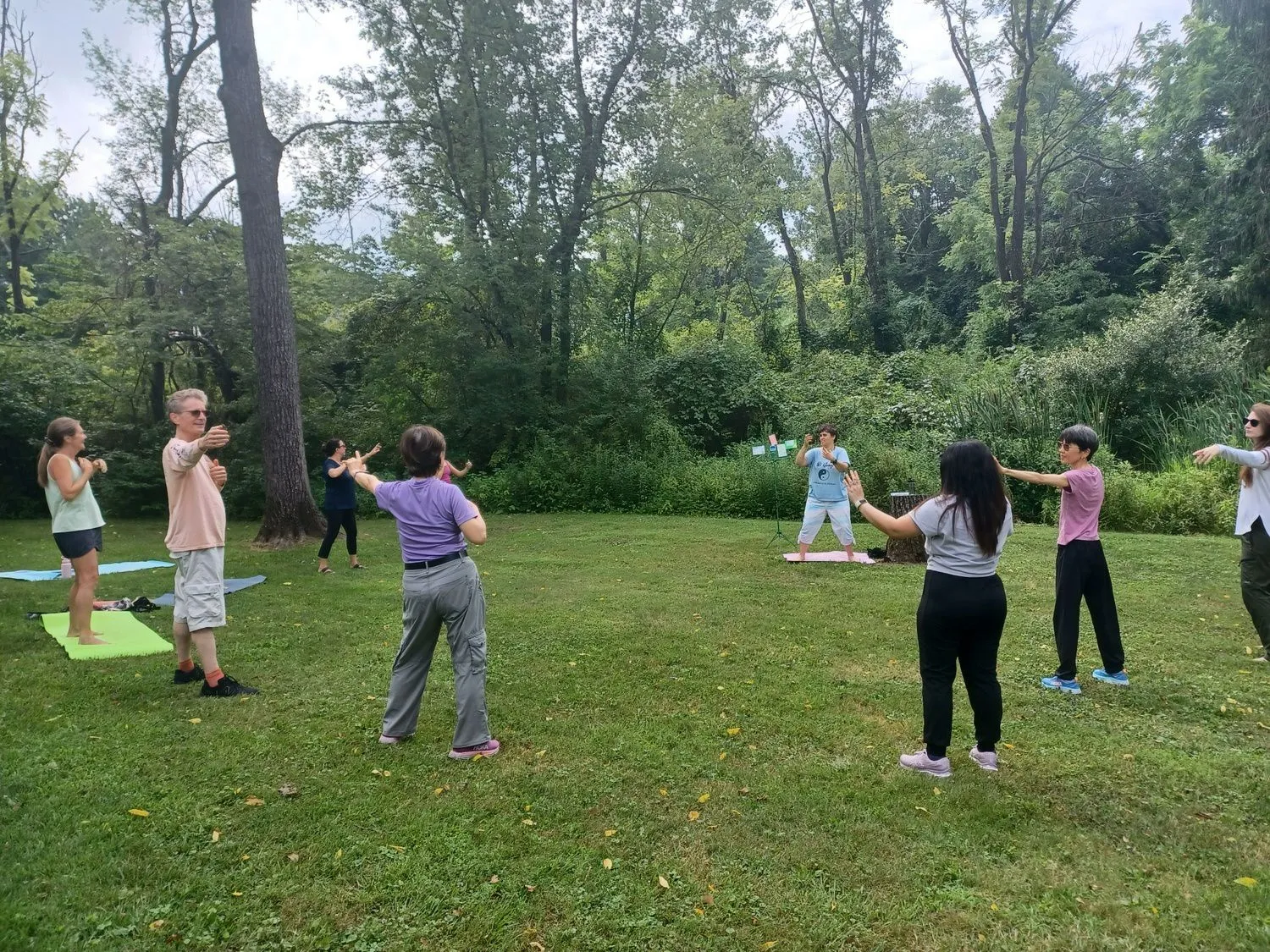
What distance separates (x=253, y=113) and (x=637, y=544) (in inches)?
329

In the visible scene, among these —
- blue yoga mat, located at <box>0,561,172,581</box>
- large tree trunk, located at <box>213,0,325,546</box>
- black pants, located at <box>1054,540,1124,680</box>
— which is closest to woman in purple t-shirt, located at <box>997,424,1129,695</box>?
black pants, located at <box>1054,540,1124,680</box>

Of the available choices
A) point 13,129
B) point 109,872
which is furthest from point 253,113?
point 13,129

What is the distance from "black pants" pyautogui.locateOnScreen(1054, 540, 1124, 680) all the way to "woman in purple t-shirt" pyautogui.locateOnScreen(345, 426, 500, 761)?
12.1ft

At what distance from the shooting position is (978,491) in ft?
11.1

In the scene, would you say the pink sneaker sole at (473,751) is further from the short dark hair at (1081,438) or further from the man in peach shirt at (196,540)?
the short dark hair at (1081,438)

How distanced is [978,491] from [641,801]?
2131mm

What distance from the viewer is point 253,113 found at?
10516mm

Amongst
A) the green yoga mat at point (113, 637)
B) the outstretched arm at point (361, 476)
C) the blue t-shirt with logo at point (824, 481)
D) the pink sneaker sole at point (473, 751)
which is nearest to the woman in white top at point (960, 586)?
the pink sneaker sole at point (473, 751)

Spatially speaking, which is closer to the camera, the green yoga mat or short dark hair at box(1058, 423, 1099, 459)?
short dark hair at box(1058, 423, 1099, 459)

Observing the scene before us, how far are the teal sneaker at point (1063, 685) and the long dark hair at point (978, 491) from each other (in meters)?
2.06

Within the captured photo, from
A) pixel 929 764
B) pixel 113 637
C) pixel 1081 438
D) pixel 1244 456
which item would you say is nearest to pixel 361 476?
pixel 929 764

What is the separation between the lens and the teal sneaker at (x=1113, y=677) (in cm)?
485

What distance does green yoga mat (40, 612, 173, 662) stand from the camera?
5.56 meters

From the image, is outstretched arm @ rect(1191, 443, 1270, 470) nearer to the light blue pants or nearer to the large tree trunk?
the light blue pants
